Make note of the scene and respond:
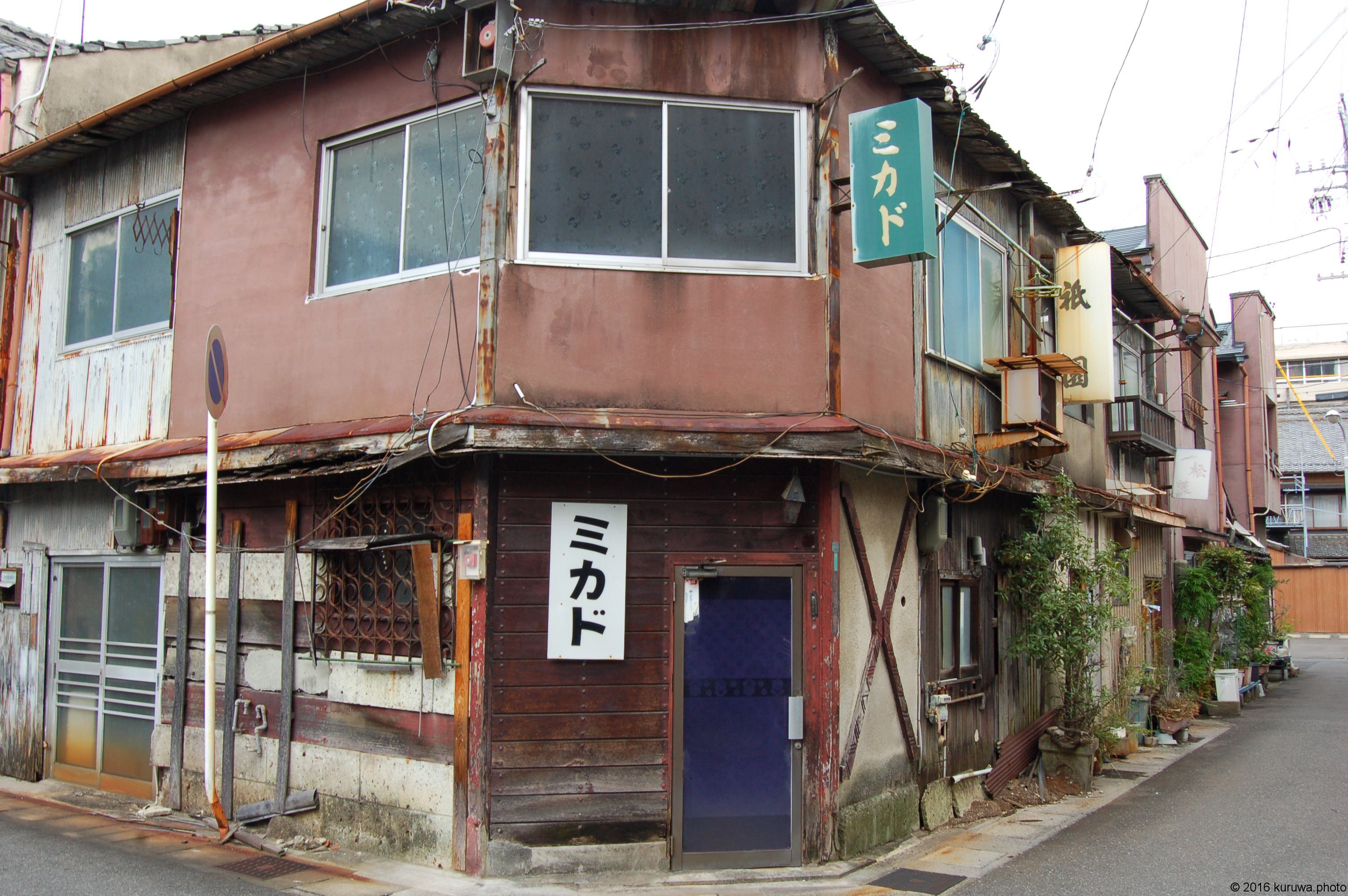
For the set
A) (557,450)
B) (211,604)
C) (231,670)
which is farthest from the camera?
(231,670)

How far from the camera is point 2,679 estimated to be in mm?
12195

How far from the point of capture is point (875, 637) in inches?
355

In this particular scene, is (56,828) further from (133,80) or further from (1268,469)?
(1268,469)

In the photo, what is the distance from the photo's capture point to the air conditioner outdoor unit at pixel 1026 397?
37.4ft

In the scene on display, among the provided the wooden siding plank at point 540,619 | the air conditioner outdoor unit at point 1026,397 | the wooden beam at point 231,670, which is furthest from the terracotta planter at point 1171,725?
the wooden beam at point 231,670

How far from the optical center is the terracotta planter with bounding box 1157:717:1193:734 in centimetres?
1544

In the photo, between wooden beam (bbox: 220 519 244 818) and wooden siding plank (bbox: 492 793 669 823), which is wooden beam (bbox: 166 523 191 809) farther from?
wooden siding plank (bbox: 492 793 669 823)

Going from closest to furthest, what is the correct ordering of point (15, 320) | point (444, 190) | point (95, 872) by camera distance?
point (95, 872) → point (444, 190) → point (15, 320)

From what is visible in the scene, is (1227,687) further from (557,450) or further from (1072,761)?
(557,450)

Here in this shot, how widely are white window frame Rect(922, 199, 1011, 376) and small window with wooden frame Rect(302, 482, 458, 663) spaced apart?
5.21 meters

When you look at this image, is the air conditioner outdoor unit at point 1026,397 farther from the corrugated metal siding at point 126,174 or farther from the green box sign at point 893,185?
the corrugated metal siding at point 126,174

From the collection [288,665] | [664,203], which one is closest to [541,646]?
[288,665]

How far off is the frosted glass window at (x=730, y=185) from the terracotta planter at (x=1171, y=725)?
1113 cm

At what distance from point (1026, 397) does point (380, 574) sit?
7.34m
